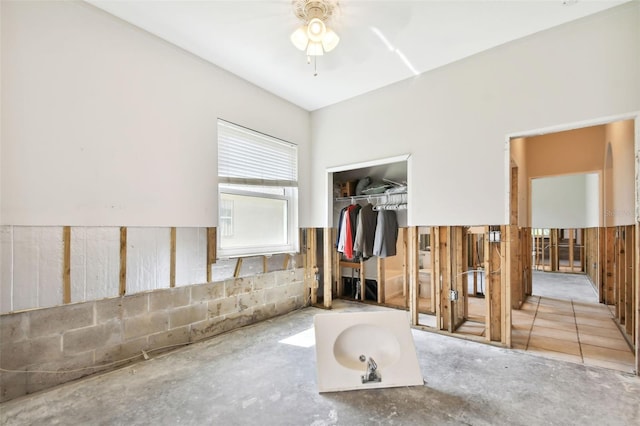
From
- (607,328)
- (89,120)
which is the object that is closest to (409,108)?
(89,120)

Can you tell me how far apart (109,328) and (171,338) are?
595 mm

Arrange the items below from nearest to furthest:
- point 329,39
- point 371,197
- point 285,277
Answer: point 329,39 < point 285,277 < point 371,197

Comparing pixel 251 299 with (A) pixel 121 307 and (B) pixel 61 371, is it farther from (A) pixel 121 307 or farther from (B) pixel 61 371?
(B) pixel 61 371

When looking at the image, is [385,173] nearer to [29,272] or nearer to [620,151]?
[620,151]

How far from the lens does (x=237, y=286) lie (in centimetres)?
Answer: 358

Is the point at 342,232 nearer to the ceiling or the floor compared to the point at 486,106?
nearer to the floor

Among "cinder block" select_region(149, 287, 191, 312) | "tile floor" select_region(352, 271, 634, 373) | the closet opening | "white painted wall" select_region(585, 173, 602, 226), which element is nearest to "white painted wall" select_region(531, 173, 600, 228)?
"white painted wall" select_region(585, 173, 602, 226)

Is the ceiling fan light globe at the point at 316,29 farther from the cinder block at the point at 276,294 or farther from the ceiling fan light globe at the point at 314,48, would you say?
the cinder block at the point at 276,294

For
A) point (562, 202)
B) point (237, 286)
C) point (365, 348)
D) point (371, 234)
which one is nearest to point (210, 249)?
point (237, 286)

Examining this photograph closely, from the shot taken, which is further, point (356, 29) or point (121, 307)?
point (356, 29)

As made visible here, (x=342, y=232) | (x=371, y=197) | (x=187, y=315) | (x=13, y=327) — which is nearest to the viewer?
(x=13, y=327)

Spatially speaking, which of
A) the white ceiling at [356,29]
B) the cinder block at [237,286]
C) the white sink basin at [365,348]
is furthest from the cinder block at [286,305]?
the white ceiling at [356,29]

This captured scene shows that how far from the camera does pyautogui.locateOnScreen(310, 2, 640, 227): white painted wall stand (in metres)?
2.54

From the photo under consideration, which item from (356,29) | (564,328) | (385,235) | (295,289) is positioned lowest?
(564,328)
